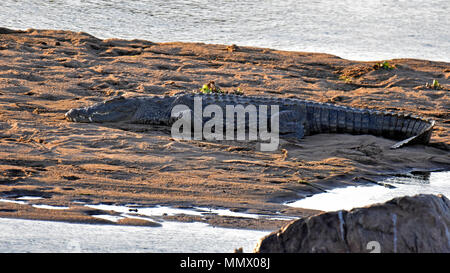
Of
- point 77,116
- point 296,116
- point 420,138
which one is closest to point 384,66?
point 296,116

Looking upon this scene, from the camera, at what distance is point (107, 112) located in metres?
7.63

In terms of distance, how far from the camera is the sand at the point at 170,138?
16.6 feet

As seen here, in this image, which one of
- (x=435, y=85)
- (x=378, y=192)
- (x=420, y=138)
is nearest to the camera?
(x=378, y=192)

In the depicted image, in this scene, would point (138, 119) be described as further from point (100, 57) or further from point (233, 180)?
point (100, 57)

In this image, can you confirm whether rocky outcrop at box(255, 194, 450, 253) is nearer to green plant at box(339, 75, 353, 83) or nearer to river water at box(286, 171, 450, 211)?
river water at box(286, 171, 450, 211)

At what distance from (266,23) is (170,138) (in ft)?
33.2

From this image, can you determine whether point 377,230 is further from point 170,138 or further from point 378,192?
point 170,138

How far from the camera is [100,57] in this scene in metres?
11.3

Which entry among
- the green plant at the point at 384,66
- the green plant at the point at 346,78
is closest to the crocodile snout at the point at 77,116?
the green plant at the point at 346,78

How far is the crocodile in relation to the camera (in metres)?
7.61

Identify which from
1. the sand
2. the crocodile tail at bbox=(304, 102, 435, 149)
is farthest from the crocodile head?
the crocodile tail at bbox=(304, 102, 435, 149)

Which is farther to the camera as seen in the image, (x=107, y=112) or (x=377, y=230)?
(x=107, y=112)

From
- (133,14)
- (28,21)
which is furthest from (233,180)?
(133,14)

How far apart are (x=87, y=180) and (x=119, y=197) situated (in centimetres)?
49
